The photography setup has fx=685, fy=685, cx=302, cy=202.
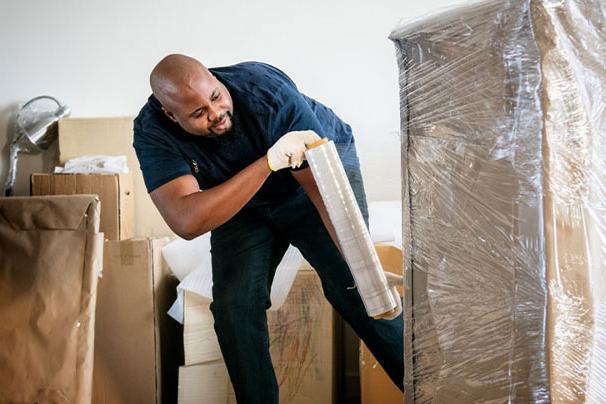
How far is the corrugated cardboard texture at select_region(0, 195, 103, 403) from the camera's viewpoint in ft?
5.01

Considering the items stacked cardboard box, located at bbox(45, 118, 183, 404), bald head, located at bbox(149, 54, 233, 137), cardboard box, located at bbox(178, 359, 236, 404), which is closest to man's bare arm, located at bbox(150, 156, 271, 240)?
bald head, located at bbox(149, 54, 233, 137)

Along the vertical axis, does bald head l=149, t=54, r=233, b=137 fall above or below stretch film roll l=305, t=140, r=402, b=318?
above

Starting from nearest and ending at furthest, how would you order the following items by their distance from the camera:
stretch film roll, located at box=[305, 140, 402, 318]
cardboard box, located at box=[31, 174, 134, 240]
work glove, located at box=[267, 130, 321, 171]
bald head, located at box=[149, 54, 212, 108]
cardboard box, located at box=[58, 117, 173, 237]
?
1. stretch film roll, located at box=[305, 140, 402, 318]
2. work glove, located at box=[267, 130, 321, 171]
3. bald head, located at box=[149, 54, 212, 108]
4. cardboard box, located at box=[31, 174, 134, 240]
5. cardboard box, located at box=[58, 117, 173, 237]

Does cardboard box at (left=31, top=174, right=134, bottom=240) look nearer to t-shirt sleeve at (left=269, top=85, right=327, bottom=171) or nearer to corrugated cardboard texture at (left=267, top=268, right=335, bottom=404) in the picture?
corrugated cardboard texture at (left=267, top=268, right=335, bottom=404)

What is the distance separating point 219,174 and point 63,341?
0.52 meters

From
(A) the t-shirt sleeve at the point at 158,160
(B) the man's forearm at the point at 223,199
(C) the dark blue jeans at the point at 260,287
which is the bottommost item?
(C) the dark blue jeans at the point at 260,287

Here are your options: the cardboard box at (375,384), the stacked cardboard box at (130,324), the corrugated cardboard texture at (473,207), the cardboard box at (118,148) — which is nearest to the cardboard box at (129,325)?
the stacked cardboard box at (130,324)

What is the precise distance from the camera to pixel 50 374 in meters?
1.53

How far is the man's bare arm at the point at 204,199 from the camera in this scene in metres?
1.28

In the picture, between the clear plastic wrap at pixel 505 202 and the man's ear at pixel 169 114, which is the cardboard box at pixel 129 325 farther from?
the clear plastic wrap at pixel 505 202

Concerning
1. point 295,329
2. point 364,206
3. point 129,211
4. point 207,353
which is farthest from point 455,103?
point 129,211

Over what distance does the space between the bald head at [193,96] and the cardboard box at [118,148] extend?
1.10 metres

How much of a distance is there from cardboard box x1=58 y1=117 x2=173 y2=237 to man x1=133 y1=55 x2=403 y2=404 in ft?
3.19

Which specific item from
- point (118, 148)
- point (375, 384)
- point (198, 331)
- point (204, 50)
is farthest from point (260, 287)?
point (204, 50)
